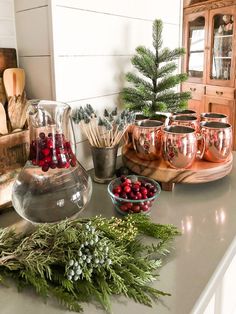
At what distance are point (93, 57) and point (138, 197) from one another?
0.50 meters

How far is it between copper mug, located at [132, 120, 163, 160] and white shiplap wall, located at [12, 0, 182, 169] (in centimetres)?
19

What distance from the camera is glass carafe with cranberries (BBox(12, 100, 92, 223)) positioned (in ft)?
2.39

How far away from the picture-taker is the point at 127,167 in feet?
3.27

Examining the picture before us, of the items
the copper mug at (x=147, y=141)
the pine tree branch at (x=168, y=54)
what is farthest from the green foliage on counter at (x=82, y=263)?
the pine tree branch at (x=168, y=54)

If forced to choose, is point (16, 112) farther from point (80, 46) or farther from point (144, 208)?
point (144, 208)

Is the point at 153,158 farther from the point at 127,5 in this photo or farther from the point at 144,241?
the point at 127,5

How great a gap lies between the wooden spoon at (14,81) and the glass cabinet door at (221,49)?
238 cm

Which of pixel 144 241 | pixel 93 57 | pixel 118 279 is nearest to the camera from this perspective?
pixel 118 279

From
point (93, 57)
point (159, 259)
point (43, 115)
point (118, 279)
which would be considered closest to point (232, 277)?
point (159, 259)

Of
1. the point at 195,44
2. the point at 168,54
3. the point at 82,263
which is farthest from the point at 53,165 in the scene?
the point at 195,44

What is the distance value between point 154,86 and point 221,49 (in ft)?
7.18

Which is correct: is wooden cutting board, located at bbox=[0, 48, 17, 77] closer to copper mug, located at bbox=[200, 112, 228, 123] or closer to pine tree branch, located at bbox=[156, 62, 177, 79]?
pine tree branch, located at bbox=[156, 62, 177, 79]

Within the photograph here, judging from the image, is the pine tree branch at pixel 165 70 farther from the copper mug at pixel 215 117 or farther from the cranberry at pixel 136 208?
the cranberry at pixel 136 208

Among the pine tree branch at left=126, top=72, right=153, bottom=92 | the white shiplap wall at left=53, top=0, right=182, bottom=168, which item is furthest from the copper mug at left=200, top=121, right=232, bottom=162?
the white shiplap wall at left=53, top=0, right=182, bottom=168
